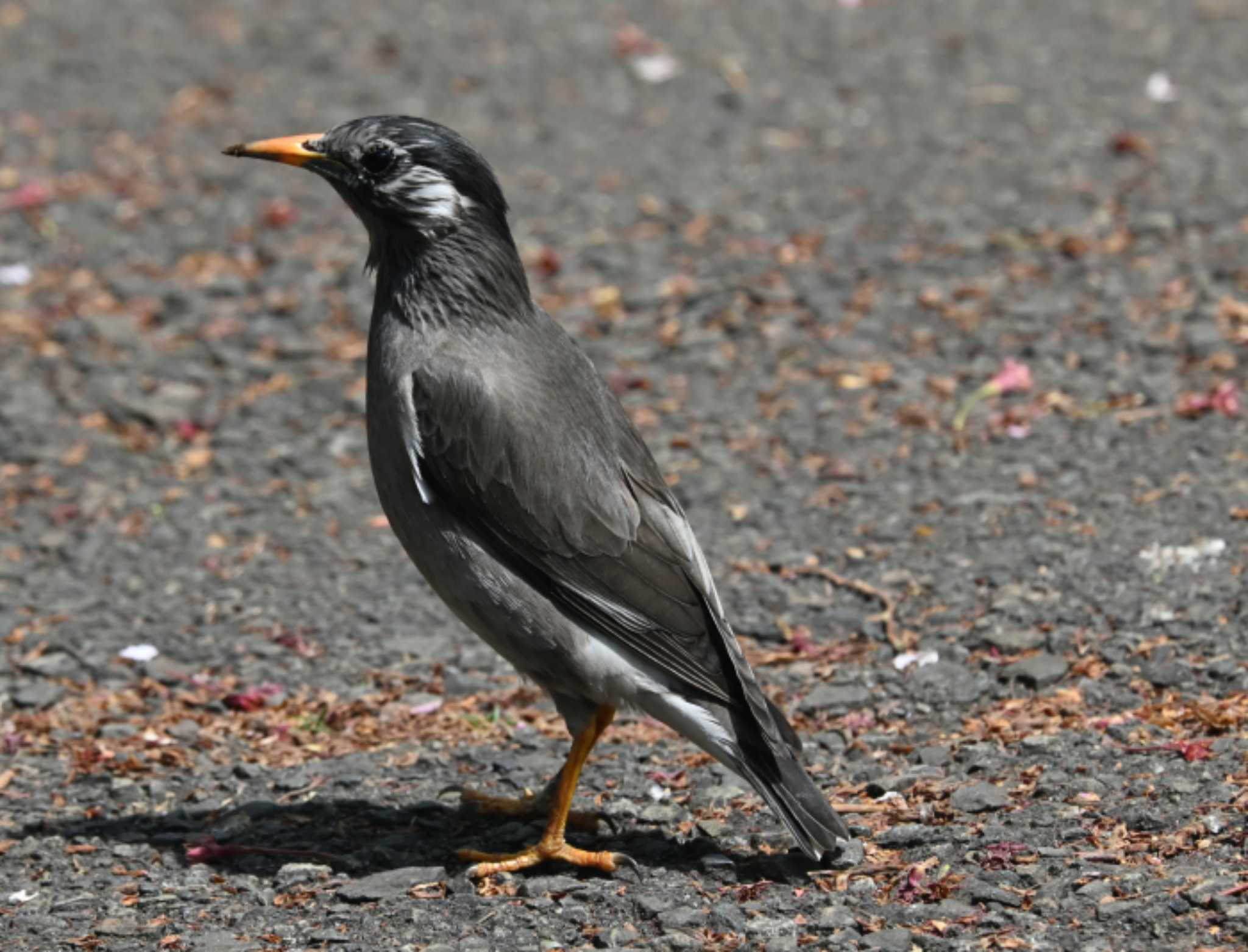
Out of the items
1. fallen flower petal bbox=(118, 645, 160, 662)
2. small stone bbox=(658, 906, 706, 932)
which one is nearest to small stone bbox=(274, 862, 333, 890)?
small stone bbox=(658, 906, 706, 932)

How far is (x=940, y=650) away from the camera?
6301 millimetres

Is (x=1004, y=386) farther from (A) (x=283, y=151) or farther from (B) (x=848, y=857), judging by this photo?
(A) (x=283, y=151)

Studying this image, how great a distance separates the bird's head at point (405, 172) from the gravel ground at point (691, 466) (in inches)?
71.5

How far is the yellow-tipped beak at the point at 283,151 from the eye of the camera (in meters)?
5.63

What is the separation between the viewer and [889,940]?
→ 14.8ft

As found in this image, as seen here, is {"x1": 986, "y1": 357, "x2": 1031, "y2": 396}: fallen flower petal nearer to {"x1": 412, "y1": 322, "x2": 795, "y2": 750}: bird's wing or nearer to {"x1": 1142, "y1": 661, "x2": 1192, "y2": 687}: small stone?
{"x1": 1142, "y1": 661, "x2": 1192, "y2": 687}: small stone

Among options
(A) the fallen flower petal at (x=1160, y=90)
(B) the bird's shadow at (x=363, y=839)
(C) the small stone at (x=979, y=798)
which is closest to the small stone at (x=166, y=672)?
(B) the bird's shadow at (x=363, y=839)

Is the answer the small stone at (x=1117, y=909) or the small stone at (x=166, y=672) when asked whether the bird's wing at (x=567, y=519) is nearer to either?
the small stone at (x=1117, y=909)

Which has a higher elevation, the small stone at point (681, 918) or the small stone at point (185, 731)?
the small stone at point (681, 918)

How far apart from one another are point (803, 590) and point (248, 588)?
2264mm

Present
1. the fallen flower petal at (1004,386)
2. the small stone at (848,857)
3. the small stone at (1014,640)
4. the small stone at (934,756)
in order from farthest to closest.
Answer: the fallen flower petal at (1004,386)
the small stone at (1014,640)
the small stone at (934,756)
the small stone at (848,857)

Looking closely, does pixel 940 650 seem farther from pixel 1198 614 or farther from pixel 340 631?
pixel 340 631

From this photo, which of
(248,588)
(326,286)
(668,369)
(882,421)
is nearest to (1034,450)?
(882,421)

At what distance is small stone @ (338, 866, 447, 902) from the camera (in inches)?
197
